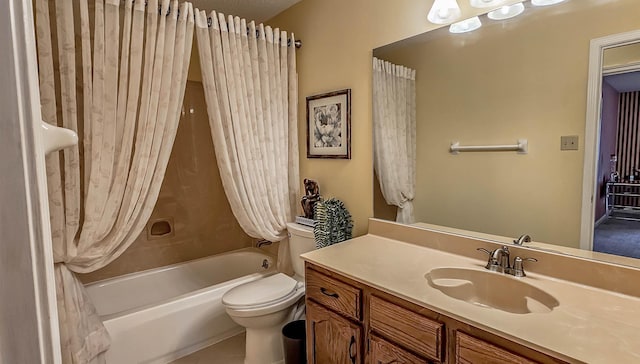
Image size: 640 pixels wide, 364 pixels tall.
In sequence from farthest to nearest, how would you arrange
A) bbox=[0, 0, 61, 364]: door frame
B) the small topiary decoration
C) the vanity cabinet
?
1. the small topiary decoration
2. the vanity cabinet
3. bbox=[0, 0, 61, 364]: door frame

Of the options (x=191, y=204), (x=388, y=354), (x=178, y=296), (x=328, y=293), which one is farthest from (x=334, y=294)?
(x=191, y=204)

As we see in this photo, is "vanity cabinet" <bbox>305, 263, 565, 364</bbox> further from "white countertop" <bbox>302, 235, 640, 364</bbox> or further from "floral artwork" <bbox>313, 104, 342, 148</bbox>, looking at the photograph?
"floral artwork" <bbox>313, 104, 342, 148</bbox>

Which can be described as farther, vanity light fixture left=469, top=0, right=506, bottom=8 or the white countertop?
vanity light fixture left=469, top=0, right=506, bottom=8

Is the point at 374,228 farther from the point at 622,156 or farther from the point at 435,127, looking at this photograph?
the point at 622,156

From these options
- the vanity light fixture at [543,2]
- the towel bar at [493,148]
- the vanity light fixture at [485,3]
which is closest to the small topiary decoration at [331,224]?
the towel bar at [493,148]

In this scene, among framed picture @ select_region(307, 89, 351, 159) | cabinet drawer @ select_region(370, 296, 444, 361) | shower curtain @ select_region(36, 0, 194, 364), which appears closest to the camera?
cabinet drawer @ select_region(370, 296, 444, 361)

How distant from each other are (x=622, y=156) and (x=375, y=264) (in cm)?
108

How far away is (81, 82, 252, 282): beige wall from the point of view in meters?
2.78

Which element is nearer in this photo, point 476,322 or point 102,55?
point 476,322

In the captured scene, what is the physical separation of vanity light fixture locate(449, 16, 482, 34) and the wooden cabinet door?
1.51 meters

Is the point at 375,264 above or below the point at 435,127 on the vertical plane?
below

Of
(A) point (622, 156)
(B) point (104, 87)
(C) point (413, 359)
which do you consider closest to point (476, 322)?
(C) point (413, 359)

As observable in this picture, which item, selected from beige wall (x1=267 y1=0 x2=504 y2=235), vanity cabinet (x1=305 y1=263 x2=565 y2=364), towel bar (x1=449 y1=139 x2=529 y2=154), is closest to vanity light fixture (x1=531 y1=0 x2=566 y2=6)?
beige wall (x1=267 y1=0 x2=504 y2=235)

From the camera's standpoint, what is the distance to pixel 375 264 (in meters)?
1.54
